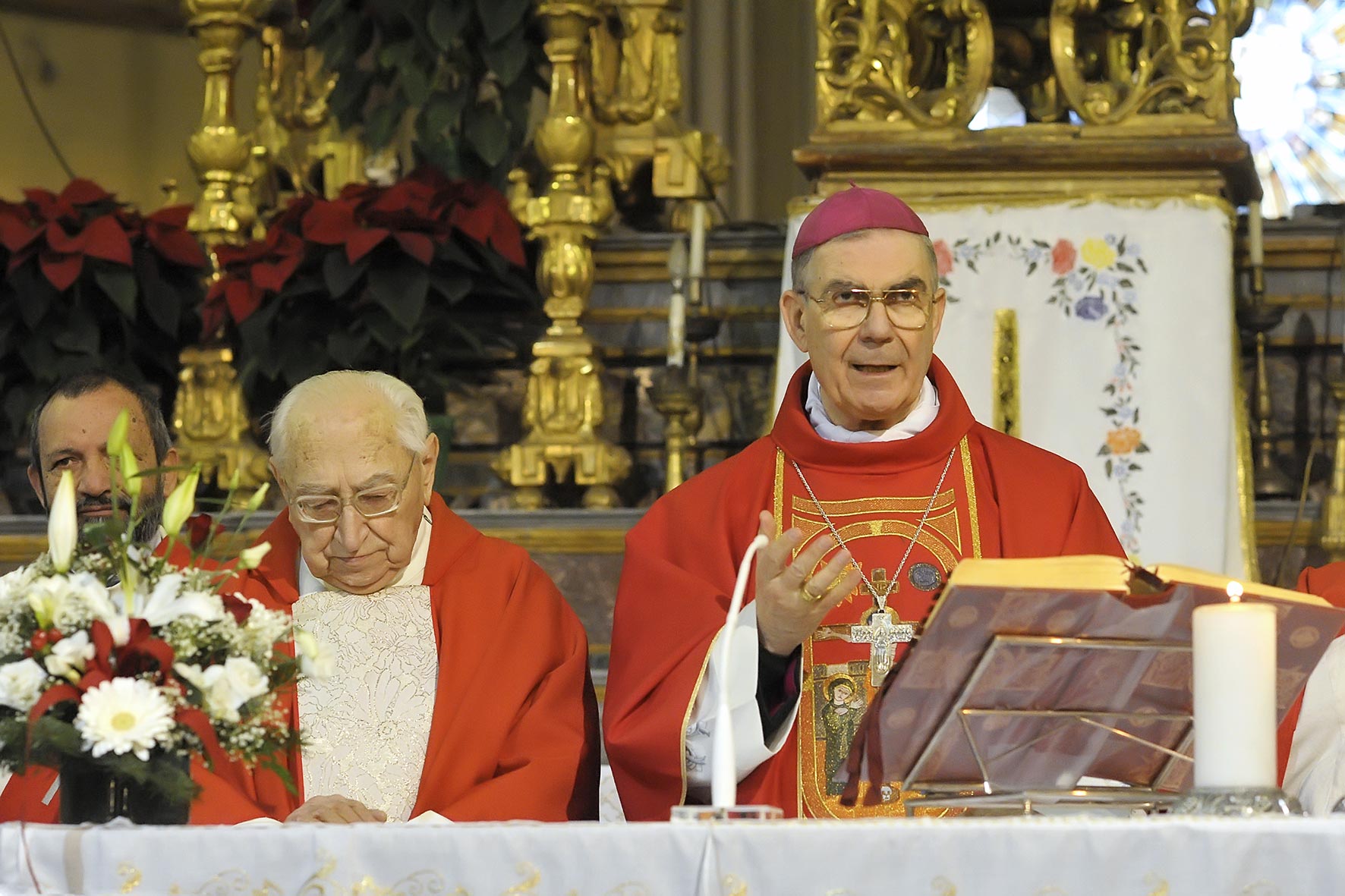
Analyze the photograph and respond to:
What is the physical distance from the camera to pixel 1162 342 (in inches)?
202

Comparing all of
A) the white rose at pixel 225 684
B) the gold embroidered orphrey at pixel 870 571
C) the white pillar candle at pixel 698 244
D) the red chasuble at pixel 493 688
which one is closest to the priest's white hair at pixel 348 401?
the red chasuble at pixel 493 688

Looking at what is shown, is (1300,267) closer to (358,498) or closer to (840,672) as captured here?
(840,672)

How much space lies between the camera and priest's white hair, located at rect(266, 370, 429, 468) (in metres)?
3.97

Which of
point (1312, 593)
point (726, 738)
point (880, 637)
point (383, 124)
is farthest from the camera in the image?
point (383, 124)

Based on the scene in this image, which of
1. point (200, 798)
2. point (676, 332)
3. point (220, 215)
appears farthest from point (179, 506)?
point (220, 215)

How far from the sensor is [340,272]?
550cm

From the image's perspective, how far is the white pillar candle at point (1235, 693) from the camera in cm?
265

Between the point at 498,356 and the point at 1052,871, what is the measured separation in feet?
11.5

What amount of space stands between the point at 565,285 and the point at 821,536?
172 centimetres

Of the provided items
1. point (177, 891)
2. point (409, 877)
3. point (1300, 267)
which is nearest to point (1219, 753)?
point (409, 877)

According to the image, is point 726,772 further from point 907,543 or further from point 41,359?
point 41,359

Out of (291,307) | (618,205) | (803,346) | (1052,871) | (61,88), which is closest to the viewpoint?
(1052,871)

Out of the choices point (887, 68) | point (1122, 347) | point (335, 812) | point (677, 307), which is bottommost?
point (335, 812)

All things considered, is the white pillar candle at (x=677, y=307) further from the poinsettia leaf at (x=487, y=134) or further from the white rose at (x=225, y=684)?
the white rose at (x=225, y=684)
